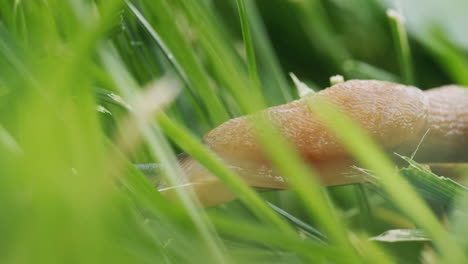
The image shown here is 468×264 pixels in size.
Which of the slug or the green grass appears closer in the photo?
the green grass

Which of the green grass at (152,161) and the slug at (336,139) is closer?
the green grass at (152,161)

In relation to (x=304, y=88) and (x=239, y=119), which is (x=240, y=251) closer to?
(x=239, y=119)

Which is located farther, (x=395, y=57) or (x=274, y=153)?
(x=395, y=57)

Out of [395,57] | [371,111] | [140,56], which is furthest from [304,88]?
[395,57]
